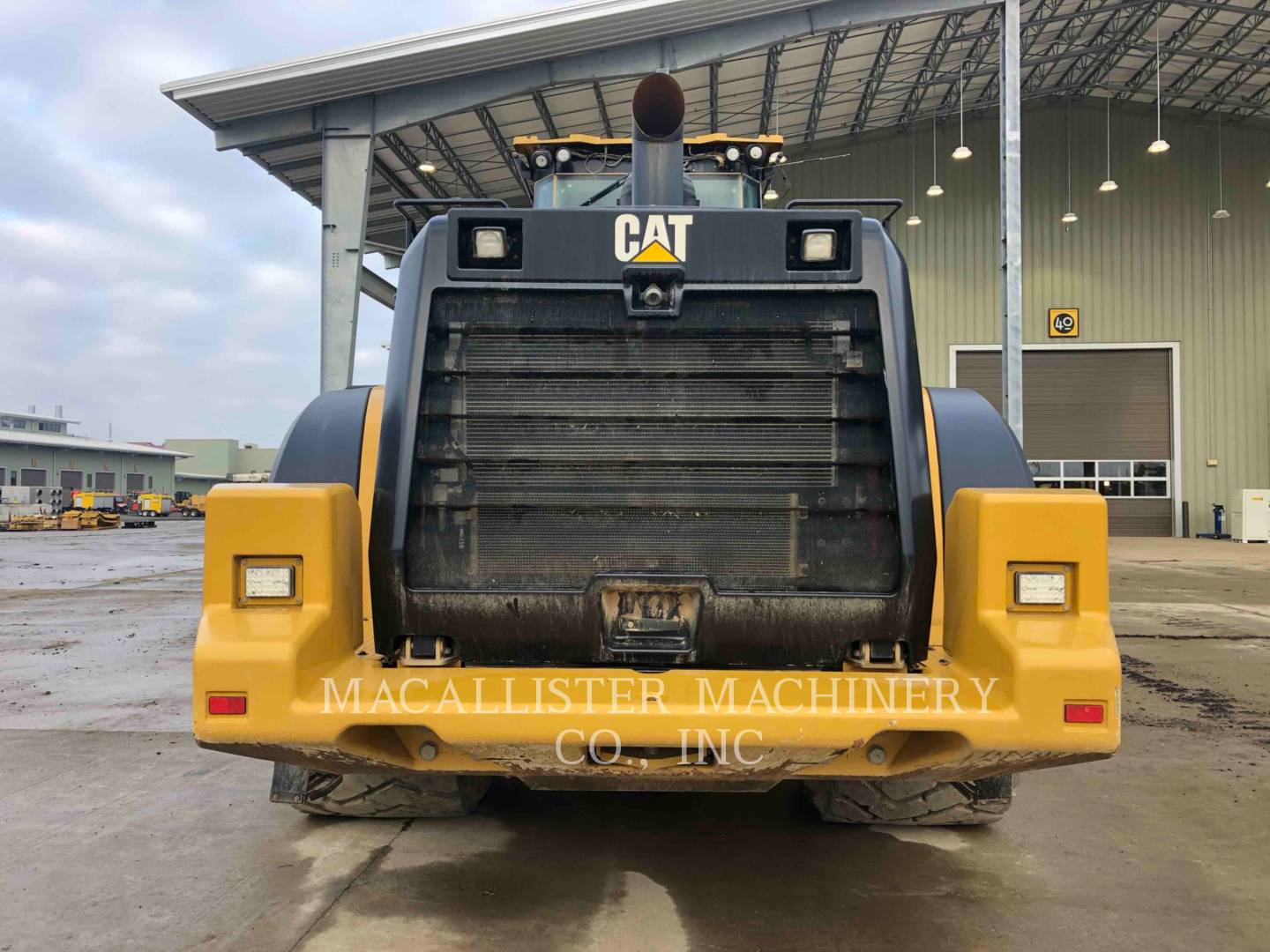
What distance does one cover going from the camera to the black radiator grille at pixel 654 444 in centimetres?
282

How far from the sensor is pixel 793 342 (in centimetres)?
284

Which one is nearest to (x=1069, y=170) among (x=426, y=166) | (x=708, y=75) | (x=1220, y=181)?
(x=1220, y=181)

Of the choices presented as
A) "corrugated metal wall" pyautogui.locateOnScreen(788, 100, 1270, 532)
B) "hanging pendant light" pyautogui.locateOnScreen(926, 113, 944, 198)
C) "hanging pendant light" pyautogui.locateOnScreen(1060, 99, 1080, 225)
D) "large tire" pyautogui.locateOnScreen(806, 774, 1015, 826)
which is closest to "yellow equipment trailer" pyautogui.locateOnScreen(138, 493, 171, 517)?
"corrugated metal wall" pyautogui.locateOnScreen(788, 100, 1270, 532)

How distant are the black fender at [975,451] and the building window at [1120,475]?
24960 mm

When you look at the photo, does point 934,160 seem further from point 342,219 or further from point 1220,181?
point 342,219

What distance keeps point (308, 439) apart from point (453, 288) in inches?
33.4

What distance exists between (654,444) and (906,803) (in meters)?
1.84

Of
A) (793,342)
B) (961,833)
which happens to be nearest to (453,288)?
(793,342)

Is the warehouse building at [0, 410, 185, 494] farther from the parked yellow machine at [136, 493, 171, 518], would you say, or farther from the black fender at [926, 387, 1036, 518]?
the black fender at [926, 387, 1036, 518]

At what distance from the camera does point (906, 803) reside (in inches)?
142

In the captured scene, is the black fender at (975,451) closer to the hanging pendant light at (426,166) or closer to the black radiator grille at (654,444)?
the black radiator grille at (654,444)

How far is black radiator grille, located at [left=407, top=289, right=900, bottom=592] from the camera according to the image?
9.24 feet

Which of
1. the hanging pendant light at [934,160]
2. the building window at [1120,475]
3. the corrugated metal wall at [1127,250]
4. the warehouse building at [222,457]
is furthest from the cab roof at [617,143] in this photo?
the warehouse building at [222,457]

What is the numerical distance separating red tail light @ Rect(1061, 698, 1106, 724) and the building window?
25.7m
